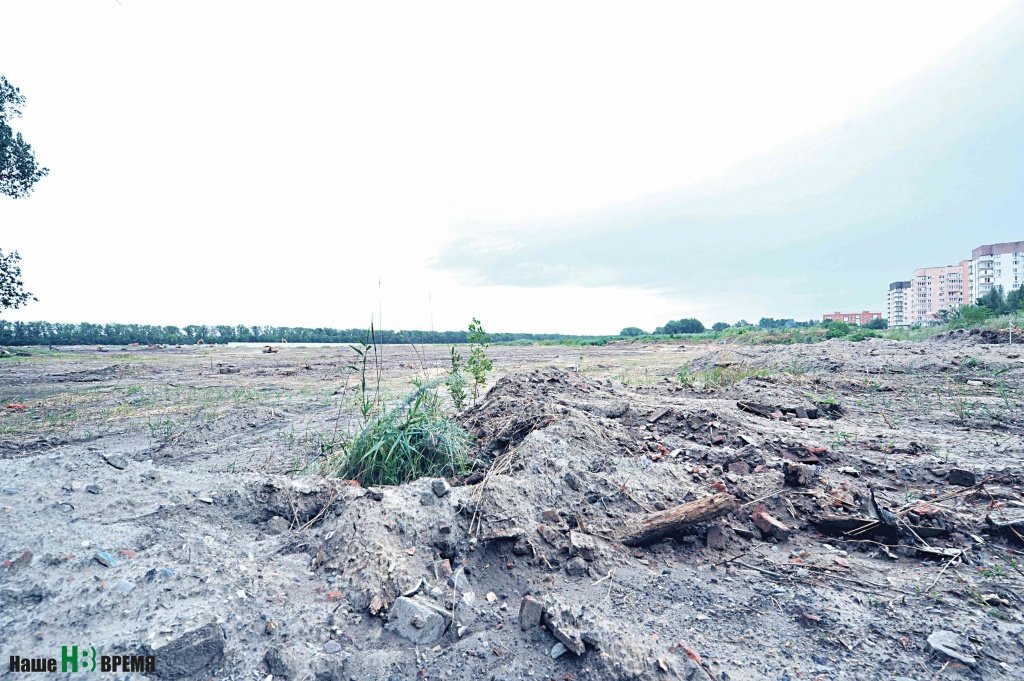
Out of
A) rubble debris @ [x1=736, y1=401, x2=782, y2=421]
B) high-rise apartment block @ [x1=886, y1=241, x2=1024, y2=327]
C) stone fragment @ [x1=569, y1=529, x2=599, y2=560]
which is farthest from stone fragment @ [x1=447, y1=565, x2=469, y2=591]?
high-rise apartment block @ [x1=886, y1=241, x2=1024, y2=327]

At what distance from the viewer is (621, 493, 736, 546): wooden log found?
2869mm

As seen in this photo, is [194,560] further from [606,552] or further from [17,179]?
[17,179]

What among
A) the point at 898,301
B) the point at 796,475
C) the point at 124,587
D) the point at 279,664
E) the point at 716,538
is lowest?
the point at 279,664

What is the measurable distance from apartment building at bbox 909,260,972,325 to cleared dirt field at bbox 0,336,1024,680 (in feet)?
248

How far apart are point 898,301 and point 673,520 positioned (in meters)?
109

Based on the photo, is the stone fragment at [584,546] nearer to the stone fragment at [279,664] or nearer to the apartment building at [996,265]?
the stone fragment at [279,664]

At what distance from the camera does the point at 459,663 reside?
198cm

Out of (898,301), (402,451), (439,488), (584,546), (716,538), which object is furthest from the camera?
(898,301)

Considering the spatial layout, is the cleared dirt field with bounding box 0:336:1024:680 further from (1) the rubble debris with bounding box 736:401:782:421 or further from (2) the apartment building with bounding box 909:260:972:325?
(2) the apartment building with bounding box 909:260:972:325

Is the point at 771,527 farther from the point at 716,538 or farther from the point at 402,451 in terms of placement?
the point at 402,451

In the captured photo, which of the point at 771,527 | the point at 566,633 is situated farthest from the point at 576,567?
the point at 771,527

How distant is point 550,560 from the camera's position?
2.68m

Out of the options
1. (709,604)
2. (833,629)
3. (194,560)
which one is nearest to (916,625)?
(833,629)

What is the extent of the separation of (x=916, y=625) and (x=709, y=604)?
2.71 feet
